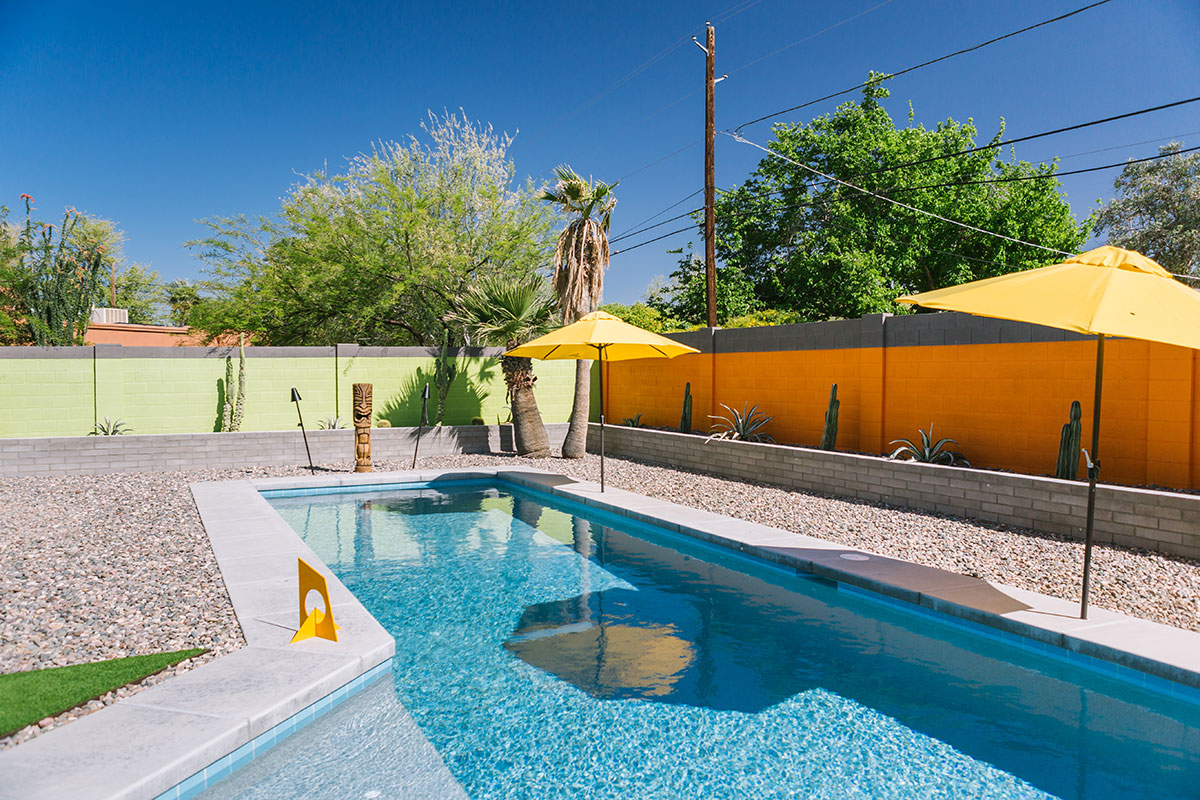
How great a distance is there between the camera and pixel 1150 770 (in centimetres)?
330

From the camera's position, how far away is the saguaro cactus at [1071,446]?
7.18m

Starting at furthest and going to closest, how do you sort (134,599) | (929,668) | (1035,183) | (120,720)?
(1035,183), (134,599), (929,668), (120,720)

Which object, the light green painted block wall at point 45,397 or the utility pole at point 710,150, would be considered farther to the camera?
the utility pole at point 710,150

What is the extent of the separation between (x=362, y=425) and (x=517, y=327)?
349cm

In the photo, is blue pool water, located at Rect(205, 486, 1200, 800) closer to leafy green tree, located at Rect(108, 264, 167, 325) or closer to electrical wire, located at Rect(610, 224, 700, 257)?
electrical wire, located at Rect(610, 224, 700, 257)

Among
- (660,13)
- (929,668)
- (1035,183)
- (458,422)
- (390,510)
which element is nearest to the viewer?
(929,668)

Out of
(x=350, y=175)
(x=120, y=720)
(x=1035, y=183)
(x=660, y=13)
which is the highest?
(x=660, y=13)

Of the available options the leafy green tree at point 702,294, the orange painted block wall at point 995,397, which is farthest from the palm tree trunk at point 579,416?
the leafy green tree at point 702,294

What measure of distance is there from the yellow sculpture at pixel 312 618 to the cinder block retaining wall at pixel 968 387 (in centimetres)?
752

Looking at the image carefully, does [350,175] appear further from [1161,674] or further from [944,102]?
[944,102]

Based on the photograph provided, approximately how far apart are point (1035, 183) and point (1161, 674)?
25847 mm

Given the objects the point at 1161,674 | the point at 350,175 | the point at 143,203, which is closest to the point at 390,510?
the point at 1161,674

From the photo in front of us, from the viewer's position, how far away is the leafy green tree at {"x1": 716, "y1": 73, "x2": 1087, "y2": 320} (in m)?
24.1

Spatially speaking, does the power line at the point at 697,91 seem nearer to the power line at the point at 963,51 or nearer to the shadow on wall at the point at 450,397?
the power line at the point at 963,51
